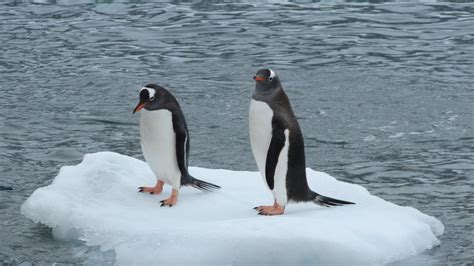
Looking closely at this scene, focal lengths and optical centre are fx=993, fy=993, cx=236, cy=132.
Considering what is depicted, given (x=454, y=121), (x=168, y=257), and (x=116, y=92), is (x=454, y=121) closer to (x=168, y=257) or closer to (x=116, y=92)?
(x=116, y=92)

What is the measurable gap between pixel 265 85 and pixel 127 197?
1066 millimetres

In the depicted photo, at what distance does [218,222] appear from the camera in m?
5.17

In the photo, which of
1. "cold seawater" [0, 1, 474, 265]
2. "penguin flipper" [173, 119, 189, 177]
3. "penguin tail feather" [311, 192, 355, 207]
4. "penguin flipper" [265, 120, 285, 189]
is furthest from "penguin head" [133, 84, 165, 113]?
"penguin tail feather" [311, 192, 355, 207]

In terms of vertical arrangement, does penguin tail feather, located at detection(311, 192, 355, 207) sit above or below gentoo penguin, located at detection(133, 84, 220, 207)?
below

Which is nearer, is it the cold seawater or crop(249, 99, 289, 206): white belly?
crop(249, 99, 289, 206): white belly

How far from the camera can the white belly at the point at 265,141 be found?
5395 millimetres

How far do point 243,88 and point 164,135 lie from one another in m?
4.31

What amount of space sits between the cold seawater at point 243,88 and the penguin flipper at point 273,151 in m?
0.91

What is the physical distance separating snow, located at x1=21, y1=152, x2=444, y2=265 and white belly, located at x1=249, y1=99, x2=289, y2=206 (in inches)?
6.4

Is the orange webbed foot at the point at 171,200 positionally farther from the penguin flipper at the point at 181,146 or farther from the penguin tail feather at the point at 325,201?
the penguin tail feather at the point at 325,201

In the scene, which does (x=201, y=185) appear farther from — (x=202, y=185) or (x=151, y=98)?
(x=151, y=98)

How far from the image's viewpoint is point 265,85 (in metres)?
5.49

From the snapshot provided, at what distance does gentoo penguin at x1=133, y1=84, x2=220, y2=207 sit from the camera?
18.6 feet

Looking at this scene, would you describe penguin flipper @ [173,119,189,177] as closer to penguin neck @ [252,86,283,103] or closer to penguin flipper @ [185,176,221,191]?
penguin flipper @ [185,176,221,191]
